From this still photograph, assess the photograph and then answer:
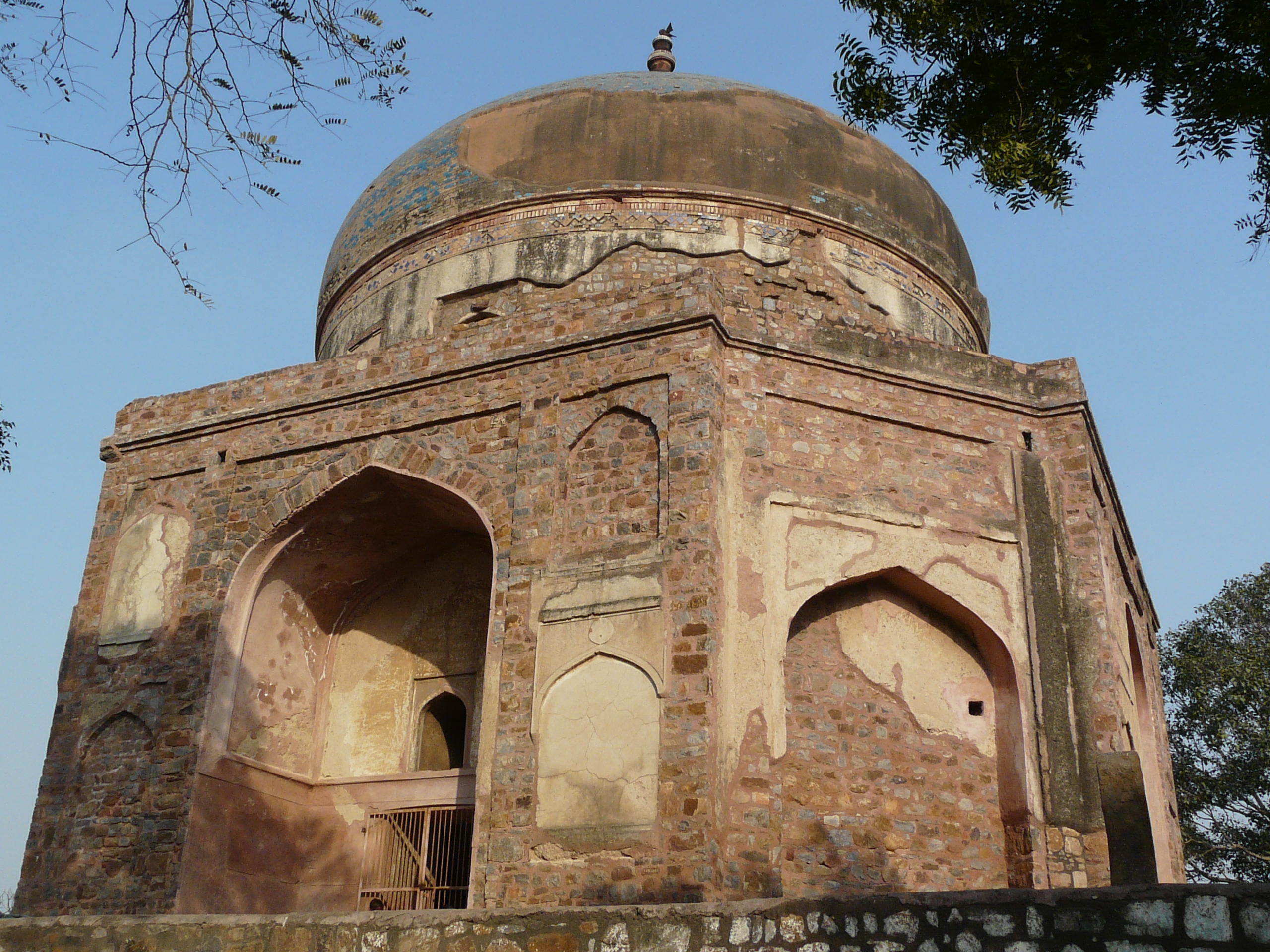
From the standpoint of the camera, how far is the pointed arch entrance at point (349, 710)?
8.72 m

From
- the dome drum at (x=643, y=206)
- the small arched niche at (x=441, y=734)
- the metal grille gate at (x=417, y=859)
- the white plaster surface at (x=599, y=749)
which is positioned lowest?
the metal grille gate at (x=417, y=859)

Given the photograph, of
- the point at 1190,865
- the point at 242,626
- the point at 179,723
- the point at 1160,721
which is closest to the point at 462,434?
the point at 242,626

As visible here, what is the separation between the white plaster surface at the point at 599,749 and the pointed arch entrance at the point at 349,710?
1.18 m

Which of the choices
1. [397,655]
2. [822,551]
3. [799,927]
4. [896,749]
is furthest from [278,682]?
[799,927]

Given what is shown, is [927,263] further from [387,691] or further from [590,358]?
[387,691]

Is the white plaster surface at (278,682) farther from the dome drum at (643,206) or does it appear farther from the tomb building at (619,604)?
the dome drum at (643,206)

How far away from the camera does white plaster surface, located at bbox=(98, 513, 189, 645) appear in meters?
9.32

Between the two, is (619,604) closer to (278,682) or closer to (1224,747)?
(278,682)

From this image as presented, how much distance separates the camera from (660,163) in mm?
10797

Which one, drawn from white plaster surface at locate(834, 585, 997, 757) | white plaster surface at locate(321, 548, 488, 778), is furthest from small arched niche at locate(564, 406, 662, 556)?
white plaster surface at locate(321, 548, 488, 778)

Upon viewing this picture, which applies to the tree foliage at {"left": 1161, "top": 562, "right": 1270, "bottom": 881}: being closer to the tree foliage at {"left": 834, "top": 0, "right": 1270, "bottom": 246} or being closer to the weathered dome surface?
the weathered dome surface

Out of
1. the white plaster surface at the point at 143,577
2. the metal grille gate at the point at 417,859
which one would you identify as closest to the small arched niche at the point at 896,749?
the metal grille gate at the point at 417,859

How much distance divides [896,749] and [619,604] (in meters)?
1.92

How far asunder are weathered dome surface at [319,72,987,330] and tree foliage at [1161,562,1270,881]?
5617 mm
